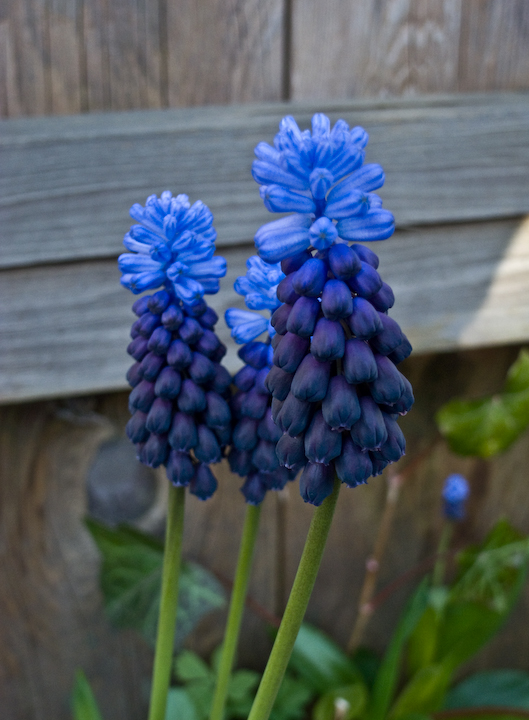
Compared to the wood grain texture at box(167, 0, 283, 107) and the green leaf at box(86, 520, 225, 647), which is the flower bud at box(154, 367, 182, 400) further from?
the wood grain texture at box(167, 0, 283, 107)

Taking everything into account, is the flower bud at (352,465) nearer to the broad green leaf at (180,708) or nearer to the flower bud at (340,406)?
the flower bud at (340,406)

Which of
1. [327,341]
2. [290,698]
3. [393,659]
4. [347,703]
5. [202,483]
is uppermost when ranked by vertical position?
[327,341]

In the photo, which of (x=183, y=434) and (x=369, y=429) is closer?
(x=369, y=429)

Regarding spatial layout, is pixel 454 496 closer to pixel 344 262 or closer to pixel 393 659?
pixel 393 659

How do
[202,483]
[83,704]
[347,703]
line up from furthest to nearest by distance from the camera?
[347,703] < [83,704] < [202,483]

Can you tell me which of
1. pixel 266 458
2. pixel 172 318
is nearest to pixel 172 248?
pixel 172 318

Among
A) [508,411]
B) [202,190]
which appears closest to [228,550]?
[508,411]
